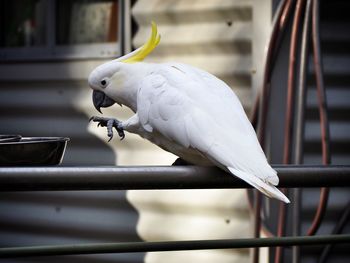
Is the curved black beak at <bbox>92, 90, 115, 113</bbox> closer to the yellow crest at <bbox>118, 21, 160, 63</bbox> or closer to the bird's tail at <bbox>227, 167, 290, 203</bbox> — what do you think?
the yellow crest at <bbox>118, 21, 160, 63</bbox>

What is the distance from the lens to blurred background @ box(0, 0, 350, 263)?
7.97 ft

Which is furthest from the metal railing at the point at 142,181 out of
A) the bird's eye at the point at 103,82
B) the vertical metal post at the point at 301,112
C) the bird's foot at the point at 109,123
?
the vertical metal post at the point at 301,112

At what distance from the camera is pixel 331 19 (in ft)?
7.94

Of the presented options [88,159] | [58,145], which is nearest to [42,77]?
[88,159]

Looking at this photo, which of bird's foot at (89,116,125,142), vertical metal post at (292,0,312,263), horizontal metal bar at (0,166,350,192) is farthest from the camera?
vertical metal post at (292,0,312,263)

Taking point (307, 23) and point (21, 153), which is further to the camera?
point (307, 23)

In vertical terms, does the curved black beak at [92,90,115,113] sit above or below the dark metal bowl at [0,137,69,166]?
below

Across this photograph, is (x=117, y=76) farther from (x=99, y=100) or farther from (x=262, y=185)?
(x=262, y=185)

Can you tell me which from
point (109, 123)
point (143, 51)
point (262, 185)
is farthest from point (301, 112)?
point (262, 185)

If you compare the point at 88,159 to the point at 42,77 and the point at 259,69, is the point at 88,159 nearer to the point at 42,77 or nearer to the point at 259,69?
the point at 42,77

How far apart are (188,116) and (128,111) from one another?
116 cm

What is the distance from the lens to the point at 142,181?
1114 mm

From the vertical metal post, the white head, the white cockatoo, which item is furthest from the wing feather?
the vertical metal post

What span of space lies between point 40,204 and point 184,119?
1522 mm
